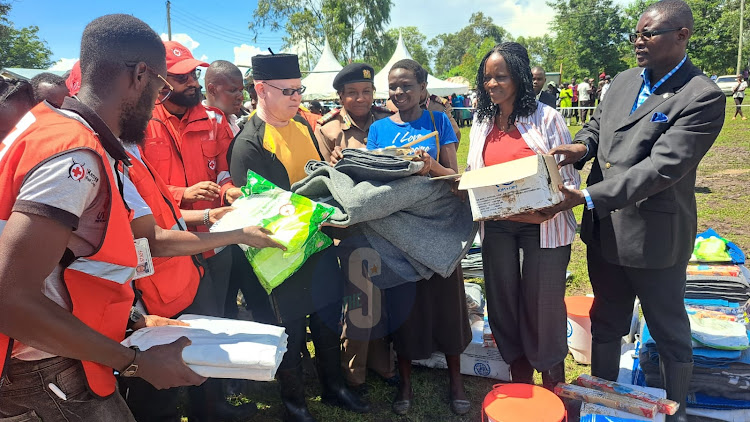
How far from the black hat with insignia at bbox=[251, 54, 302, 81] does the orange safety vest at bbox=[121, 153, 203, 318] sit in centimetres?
106

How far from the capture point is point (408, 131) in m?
3.12

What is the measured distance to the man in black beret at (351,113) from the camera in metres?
3.56

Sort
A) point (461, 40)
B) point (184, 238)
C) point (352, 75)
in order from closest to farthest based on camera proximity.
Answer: point (184, 238), point (352, 75), point (461, 40)

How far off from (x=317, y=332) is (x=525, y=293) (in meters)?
1.34

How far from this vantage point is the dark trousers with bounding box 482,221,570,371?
2.82m

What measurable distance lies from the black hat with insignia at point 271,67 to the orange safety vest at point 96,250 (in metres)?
1.56

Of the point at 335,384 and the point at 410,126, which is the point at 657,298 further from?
the point at 335,384

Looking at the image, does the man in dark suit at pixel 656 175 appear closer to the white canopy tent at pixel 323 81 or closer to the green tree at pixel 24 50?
the white canopy tent at pixel 323 81

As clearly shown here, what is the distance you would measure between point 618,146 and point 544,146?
39 cm

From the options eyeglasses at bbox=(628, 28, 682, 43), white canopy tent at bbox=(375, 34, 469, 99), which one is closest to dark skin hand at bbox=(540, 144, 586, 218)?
eyeglasses at bbox=(628, 28, 682, 43)

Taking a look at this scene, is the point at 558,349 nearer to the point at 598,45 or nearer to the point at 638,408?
the point at 638,408

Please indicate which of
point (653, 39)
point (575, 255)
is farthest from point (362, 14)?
point (653, 39)

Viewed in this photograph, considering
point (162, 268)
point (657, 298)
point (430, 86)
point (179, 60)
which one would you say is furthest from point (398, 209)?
point (430, 86)

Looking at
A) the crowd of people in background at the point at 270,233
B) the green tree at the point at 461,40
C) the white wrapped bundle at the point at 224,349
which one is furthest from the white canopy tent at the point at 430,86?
the green tree at the point at 461,40
